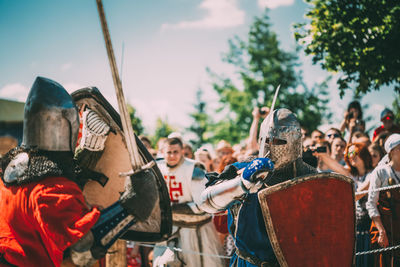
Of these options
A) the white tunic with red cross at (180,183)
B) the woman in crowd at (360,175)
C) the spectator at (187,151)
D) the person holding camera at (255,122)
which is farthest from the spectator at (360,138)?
the spectator at (187,151)

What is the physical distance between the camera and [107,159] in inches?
96.4

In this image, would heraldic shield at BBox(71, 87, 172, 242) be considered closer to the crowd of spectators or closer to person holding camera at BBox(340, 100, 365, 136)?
the crowd of spectators

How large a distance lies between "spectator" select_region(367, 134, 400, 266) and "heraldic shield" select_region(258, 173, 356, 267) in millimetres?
1564

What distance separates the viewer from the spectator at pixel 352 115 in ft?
19.2

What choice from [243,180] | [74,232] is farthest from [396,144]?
[74,232]

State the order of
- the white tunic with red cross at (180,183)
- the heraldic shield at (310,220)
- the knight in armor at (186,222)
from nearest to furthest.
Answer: the heraldic shield at (310,220), the knight in armor at (186,222), the white tunic with red cross at (180,183)

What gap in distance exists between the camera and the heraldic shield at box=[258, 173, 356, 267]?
213cm

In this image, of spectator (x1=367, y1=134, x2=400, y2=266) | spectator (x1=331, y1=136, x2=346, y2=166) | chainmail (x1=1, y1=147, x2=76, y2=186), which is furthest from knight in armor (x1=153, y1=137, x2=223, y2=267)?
chainmail (x1=1, y1=147, x2=76, y2=186)

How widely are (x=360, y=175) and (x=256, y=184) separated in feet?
9.35

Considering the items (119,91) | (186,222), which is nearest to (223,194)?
(119,91)

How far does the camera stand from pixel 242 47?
853 inches

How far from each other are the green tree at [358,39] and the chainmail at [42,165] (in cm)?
576

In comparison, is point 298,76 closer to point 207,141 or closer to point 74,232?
point 207,141

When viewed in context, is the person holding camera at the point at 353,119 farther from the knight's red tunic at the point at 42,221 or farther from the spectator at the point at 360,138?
the knight's red tunic at the point at 42,221
